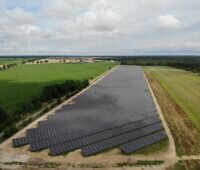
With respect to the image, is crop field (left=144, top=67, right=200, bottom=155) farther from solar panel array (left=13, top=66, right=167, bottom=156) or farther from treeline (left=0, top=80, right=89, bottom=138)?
treeline (left=0, top=80, right=89, bottom=138)

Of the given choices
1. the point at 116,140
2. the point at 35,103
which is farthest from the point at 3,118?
the point at 116,140

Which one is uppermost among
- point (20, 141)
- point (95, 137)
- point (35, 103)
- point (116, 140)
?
point (35, 103)

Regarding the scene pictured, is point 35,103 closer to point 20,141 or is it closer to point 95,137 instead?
Answer: point 20,141

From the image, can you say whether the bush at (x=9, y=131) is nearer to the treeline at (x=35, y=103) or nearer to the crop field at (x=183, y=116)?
the treeline at (x=35, y=103)

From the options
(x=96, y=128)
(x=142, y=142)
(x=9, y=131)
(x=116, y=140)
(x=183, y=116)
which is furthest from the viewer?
(x=183, y=116)

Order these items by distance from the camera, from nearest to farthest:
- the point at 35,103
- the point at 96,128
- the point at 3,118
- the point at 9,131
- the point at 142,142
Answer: the point at 142,142
the point at 9,131
the point at 96,128
the point at 3,118
the point at 35,103

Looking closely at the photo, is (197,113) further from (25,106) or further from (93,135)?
(25,106)

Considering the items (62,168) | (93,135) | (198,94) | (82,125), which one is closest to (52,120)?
(82,125)
